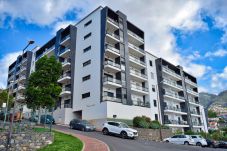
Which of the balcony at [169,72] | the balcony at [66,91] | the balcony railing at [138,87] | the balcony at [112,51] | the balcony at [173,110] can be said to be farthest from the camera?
the balcony at [169,72]

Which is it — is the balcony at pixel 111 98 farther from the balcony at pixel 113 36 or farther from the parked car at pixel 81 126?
the balcony at pixel 113 36

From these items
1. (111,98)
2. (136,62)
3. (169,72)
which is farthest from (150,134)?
(169,72)

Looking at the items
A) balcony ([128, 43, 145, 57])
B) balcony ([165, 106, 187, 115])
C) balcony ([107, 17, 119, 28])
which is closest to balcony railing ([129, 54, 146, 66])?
balcony ([128, 43, 145, 57])

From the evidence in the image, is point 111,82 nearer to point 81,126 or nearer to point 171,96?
point 81,126

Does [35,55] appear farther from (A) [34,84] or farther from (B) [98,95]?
(A) [34,84]

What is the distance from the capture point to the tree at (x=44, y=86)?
25.2 meters

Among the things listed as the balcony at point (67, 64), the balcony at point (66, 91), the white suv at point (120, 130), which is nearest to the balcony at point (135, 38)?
the balcony at point (67, 64)

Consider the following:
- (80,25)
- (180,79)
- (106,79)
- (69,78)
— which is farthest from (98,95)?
(180,79)

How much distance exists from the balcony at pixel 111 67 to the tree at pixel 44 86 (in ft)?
43.2

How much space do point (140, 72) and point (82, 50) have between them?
14.0 metres

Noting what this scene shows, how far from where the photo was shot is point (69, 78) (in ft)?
143

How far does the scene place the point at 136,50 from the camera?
1857 inches

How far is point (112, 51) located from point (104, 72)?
4257 mm

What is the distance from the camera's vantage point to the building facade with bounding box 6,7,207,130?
37969 mm
